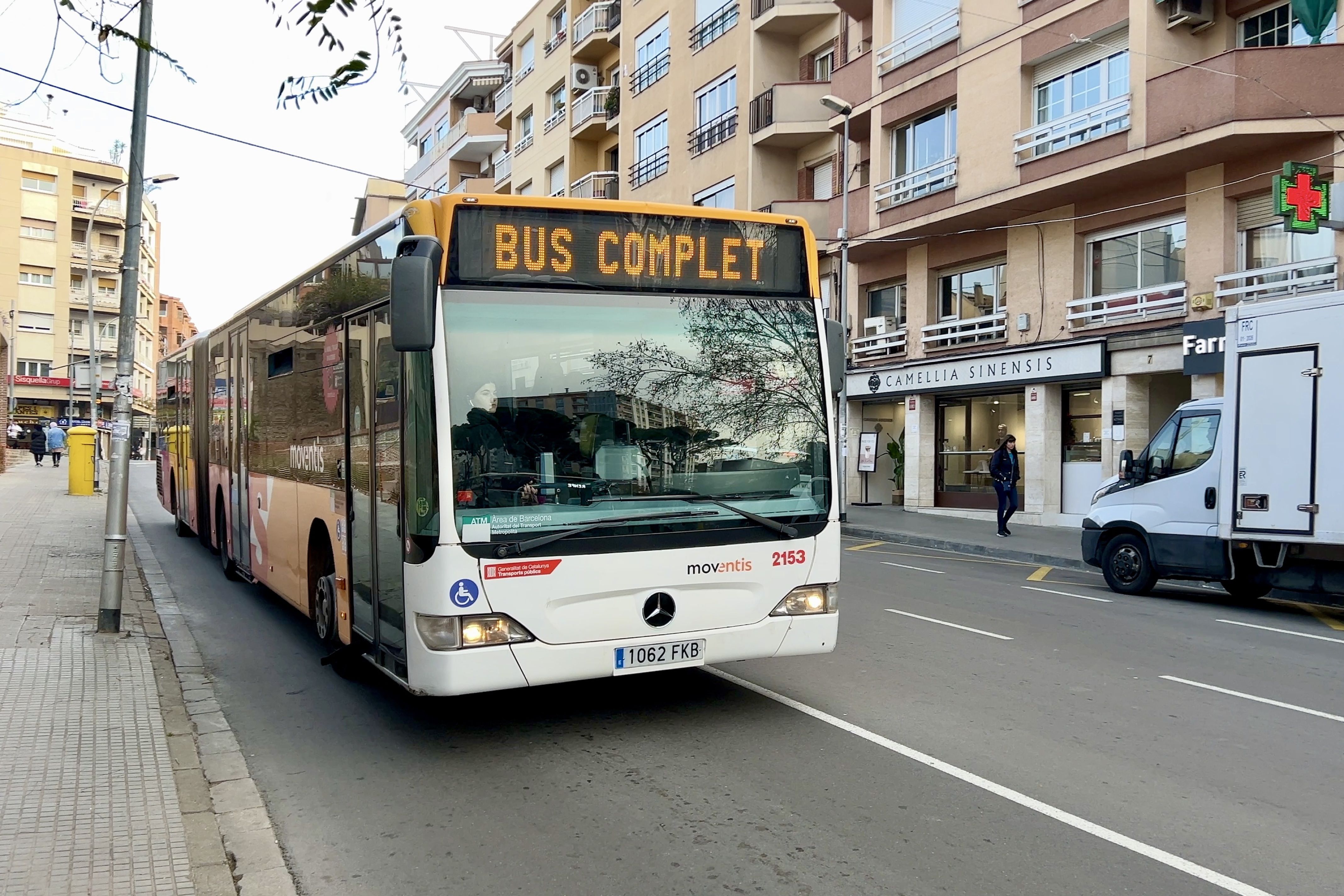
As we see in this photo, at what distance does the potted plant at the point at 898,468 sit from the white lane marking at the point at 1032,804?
21533mm

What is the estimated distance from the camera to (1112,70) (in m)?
20.3

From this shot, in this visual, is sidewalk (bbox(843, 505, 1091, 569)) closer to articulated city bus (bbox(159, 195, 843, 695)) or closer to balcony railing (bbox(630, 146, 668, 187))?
articulated city bus (bbox(159, 195, 843, 695))

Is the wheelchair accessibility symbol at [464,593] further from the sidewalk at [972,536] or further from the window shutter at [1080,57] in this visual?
the window shutter at [1080,57]

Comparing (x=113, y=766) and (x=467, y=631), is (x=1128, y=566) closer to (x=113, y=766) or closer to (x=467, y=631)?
(x=467, y=631)

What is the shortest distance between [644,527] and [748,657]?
39.3 inches

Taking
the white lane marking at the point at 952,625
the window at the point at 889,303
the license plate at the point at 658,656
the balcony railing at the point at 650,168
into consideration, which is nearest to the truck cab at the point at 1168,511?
the white lane marking at the point at 952,625

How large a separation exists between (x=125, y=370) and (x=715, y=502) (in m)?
5.55

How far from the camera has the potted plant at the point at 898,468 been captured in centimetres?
2797

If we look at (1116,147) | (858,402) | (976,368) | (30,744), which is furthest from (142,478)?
(30,744)

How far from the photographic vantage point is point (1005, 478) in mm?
20172

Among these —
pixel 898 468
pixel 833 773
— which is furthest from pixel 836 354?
pixel 898 468

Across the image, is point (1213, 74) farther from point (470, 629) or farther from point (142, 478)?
point (142, 478)

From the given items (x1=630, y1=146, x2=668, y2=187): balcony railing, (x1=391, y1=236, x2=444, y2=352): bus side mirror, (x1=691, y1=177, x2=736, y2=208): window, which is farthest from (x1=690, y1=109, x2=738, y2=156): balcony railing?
(x1=391, y1=236, x2=444, y2=352): bus side mirror

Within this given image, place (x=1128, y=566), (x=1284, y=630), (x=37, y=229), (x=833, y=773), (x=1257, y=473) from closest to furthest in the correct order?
(x=833, y=773) → (x=1284, y=630) → (x=1257, y=473) → (x=1128, y=566) → (x=37, y=229)
